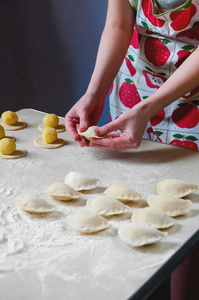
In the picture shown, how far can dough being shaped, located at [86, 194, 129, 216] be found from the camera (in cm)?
102

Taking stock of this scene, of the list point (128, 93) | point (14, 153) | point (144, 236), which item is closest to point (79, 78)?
point (128, 93)

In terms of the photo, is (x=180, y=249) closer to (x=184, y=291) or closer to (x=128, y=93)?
(x=184, y=291)

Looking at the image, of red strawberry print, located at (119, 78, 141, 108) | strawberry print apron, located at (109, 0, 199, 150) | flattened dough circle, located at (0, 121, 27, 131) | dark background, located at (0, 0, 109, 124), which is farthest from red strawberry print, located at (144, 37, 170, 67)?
dark background, located at (0, 0, 109, 124)

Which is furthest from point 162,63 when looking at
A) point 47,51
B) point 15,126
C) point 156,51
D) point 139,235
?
point 47,51

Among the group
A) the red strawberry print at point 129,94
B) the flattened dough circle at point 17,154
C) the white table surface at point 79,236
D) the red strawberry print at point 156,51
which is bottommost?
the white table surface at point 79,236

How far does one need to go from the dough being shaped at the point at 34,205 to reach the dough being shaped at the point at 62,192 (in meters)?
0.05

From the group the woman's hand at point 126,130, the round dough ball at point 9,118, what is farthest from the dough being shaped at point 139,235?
the round dough ball at point 9,118

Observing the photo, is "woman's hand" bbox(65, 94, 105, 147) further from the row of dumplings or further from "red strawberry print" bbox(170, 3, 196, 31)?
"red strawberry print" bbox(170, 3, 196, 31)

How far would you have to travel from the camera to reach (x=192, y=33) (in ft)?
4.85

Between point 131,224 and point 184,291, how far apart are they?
1.28 feet

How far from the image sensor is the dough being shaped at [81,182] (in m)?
1.14

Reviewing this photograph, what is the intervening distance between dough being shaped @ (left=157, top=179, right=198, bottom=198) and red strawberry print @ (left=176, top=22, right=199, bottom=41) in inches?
24.3

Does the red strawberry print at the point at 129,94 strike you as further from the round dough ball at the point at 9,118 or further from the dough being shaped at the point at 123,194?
the dough being shaped at the point at 123,194

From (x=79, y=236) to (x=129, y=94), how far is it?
2.98ft
